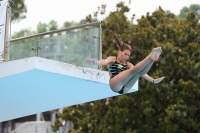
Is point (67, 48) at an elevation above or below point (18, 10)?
below

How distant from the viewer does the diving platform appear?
36.9ft

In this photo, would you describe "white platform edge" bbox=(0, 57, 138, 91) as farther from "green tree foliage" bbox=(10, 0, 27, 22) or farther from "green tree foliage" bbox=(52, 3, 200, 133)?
"green tree foliage" bbox=(10, 0, 27, 22)

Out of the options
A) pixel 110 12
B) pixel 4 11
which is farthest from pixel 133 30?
pixel 4 11

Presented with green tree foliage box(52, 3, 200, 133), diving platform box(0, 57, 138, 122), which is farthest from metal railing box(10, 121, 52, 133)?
diving platform box(0, 57, 138, 122)

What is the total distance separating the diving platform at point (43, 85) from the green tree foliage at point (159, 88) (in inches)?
201

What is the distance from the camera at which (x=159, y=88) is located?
62.5 feet

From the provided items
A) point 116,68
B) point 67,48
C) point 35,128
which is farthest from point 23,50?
point 35,128

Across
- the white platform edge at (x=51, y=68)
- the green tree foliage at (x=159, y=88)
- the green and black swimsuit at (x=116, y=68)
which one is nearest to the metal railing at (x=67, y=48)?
the white platform edge at (x=51, y=68)

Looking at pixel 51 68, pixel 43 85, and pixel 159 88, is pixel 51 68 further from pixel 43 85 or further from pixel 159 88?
pixel 159 88

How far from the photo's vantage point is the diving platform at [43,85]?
11.3 meters

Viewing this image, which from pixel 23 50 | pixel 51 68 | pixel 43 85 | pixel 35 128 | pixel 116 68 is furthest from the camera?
pixel 35 128

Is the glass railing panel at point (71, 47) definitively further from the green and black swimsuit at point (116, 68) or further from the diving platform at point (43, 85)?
the green and black swimsuit at point (116, 68)

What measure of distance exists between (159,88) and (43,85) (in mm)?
7646

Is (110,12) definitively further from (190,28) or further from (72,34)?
(72,34)
